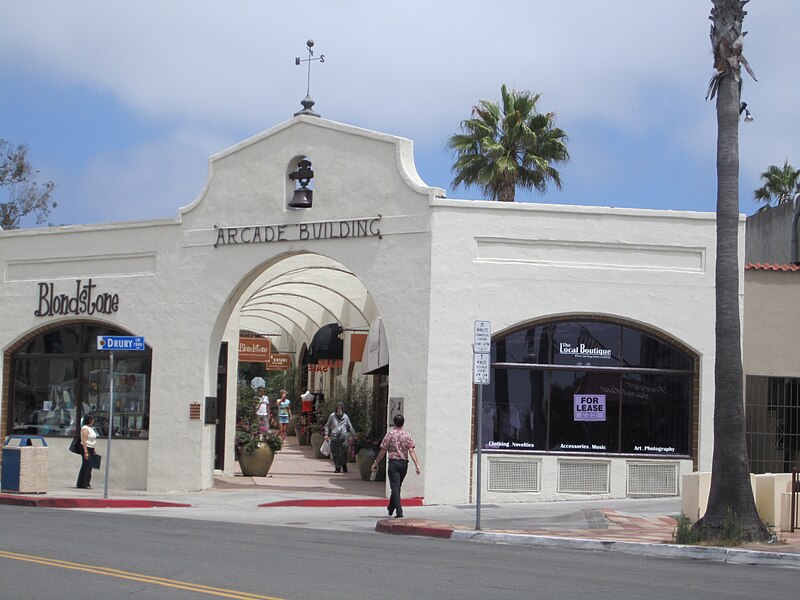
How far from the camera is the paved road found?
1038 centimetres

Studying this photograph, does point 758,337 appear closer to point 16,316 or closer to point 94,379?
point 94,379

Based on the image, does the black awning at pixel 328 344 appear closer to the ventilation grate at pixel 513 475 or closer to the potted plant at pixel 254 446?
the potted plant at pixel 254 446

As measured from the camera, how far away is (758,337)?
2312cm

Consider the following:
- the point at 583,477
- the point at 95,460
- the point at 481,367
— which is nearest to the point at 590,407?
the point at 583,477

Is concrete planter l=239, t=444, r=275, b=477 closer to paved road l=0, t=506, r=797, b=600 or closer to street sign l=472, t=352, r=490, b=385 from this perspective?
paved road l=0, t=506, r=797, b=600

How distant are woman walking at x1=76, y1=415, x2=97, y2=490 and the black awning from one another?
480 inches

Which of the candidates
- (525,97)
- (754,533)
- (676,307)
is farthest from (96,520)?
(525,97)

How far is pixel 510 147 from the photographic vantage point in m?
36.1

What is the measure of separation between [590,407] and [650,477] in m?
1.78

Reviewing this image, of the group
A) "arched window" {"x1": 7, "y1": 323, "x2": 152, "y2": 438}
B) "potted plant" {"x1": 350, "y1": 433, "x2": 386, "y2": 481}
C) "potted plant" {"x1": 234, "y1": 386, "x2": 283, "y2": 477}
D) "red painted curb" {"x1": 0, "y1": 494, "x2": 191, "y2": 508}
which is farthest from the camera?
"potted plant" {"x1": 234, "y1": 386, "x2": 283, "y2": 477}

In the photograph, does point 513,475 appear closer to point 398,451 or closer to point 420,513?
point 420,513

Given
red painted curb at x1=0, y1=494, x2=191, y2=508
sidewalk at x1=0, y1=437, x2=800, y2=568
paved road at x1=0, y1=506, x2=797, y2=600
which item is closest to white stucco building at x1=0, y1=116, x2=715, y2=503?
sidewalk at x1=0, y1=437, x2=800, y2=568

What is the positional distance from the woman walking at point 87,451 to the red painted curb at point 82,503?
88.9 inches

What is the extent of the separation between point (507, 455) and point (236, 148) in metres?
8.51
